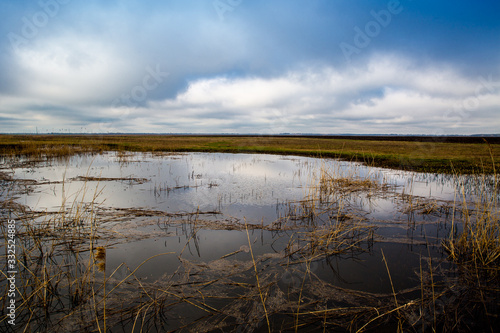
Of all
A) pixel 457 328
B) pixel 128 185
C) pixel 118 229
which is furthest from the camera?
pixel 128 185

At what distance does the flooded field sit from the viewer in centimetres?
422

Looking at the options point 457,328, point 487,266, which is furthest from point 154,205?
point 487,266

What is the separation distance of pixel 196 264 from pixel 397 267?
4.55 metres

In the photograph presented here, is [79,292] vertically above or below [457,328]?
above

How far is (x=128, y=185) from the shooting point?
45.6ft

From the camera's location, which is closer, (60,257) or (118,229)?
(60,257)

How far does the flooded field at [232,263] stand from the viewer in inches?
166

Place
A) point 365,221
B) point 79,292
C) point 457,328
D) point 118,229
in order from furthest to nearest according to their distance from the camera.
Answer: point 365,221, point 118,229, point 79,292, point 457,328

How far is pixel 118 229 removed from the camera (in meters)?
7.66

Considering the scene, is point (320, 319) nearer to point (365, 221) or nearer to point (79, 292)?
point (79, 292)

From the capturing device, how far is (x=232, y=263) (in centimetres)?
597

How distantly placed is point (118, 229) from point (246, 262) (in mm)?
4138

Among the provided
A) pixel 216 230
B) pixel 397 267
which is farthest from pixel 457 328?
pixel 216 230

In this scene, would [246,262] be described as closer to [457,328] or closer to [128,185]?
[457,328]
